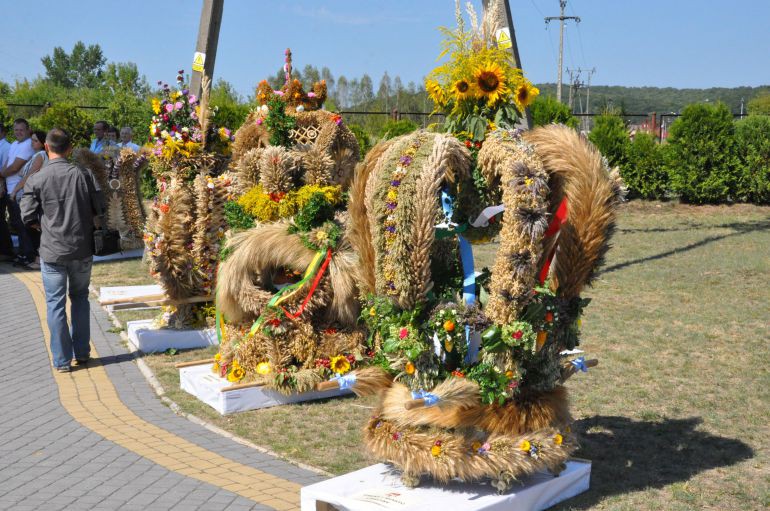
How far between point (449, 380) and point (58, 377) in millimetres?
4544

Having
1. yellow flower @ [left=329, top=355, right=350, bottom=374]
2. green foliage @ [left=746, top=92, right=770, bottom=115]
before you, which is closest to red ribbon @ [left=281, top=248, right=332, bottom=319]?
yellow flower @ [left=329, top=355, right=350, bottom=374]

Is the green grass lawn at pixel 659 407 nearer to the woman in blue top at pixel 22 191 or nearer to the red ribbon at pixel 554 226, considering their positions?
the red ribbon at pixel 554 226

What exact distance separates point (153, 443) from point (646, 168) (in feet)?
55.1

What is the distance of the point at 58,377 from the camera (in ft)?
23.7

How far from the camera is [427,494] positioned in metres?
4.22

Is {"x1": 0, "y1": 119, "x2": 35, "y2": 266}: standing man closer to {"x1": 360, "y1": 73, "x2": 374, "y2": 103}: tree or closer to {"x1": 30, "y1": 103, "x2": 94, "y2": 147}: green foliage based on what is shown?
{"x1": 30, "y1": 103, "x2": 94, "y2": 147}: green foliage

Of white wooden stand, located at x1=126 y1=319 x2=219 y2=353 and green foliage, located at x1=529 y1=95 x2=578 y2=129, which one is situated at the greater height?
green foliage, located at x1=529 y1=95 x2=578 y2=129

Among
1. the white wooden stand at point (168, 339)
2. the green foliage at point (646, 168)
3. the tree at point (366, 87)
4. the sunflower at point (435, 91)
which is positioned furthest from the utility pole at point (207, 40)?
the tree at point (366, 87)

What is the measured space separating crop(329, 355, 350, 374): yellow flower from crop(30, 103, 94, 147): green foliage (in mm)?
14487

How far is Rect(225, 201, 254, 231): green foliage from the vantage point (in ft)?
22.1

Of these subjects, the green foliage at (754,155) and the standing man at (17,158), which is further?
the green foliage at (754,155)

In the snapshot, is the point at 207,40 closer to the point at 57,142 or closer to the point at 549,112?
the point at 57,142

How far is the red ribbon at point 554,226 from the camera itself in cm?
434

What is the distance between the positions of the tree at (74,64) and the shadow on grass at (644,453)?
3506 inches
